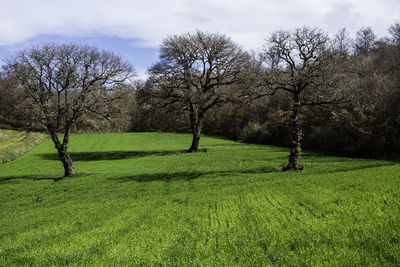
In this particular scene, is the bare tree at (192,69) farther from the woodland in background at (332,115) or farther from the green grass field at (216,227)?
the green grass field at (216,227)

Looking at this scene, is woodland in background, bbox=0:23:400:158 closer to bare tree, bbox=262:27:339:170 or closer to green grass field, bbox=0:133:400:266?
bare tree, bbox=262:27:339:170

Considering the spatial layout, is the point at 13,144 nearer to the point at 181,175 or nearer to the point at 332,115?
the point at 181,175

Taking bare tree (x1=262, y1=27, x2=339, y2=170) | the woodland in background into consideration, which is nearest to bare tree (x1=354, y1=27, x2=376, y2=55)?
the woodland in background

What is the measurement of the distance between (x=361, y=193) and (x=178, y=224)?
244 inches

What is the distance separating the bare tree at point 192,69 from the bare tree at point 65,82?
11284 millimetres

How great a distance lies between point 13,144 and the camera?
148ft

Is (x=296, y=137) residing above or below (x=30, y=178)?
above

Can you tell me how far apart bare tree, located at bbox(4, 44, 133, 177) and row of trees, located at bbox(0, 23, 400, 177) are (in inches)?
2.9

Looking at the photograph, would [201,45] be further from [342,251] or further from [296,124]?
[342,251]

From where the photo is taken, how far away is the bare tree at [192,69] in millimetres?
37000

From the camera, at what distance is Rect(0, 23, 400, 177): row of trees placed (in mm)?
20922

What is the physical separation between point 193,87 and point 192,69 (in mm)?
2176

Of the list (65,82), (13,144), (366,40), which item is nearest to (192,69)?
(65,82)

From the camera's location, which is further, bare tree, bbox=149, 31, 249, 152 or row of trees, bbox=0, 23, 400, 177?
bare tree, bbox=149, 31, 249, 152
